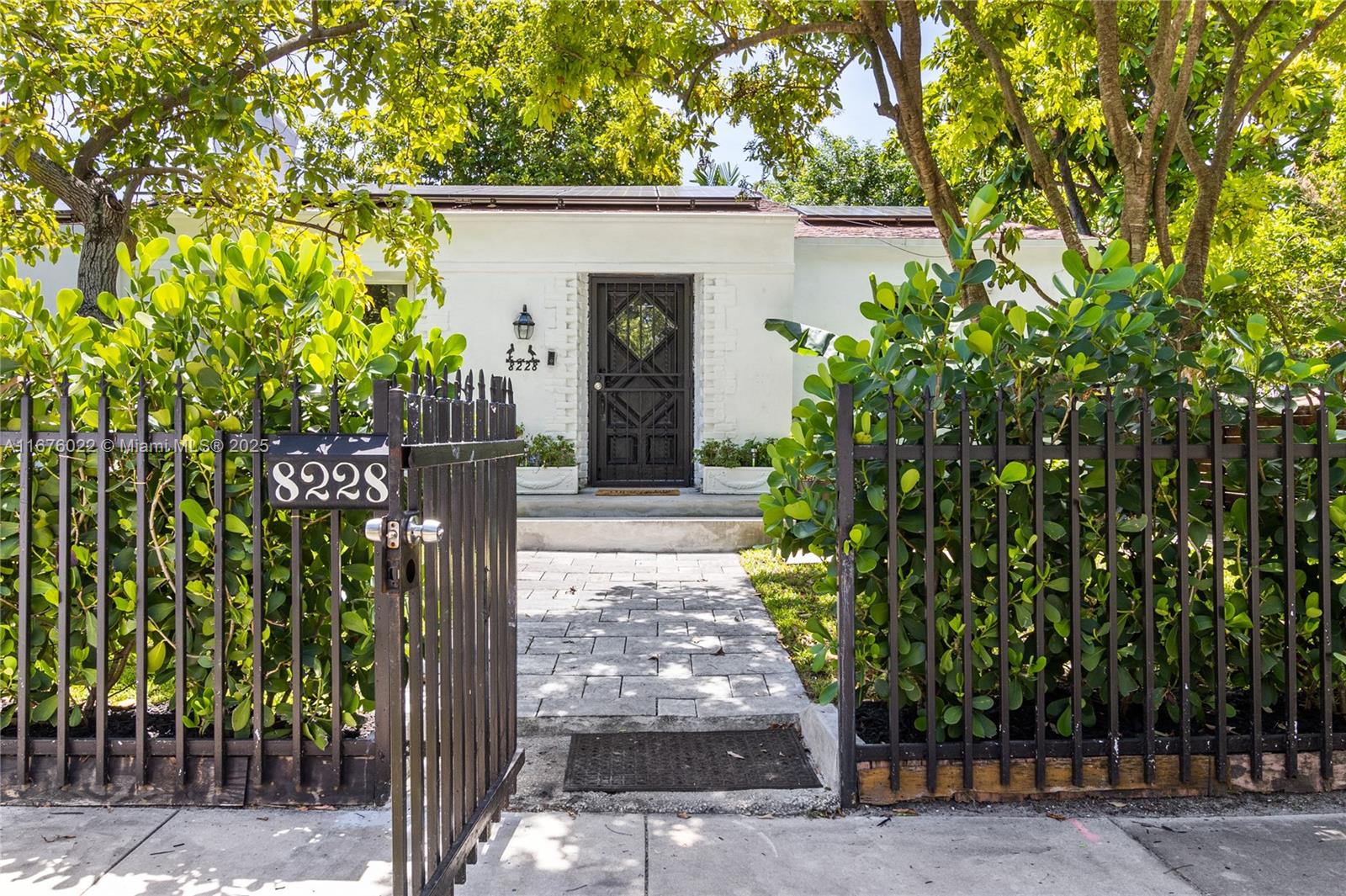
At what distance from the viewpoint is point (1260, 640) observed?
3.15 m

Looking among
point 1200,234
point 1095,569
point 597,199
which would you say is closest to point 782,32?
point 1200,234

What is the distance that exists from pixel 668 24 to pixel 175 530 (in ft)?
19.1

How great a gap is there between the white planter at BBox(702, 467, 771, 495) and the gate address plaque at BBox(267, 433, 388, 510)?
8.16 meters

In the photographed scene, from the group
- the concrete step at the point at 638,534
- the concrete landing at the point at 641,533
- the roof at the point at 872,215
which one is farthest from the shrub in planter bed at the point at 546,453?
the roof at the point at 872,215

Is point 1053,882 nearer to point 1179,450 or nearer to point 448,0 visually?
point 1179,450

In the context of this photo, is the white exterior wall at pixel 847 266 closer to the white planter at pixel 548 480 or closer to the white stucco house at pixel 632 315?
the white stucco house at pixel 632 315

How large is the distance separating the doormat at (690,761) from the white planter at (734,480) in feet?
21.3

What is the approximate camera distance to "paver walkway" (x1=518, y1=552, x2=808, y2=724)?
4.12 metres

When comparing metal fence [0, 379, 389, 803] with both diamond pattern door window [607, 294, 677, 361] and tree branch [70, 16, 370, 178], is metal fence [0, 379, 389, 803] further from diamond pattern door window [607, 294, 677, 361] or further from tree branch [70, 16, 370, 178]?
diamond pattern door window [607, 294, 677, 361]

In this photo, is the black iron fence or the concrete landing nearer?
the black iron fence

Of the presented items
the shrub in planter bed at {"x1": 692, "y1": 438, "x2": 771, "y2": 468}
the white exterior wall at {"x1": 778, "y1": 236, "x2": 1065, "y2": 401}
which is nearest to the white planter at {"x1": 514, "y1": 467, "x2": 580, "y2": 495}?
the shrub in planter bed at {"x1": 692, "y1": 438, "x2": 771, "y2": 468}

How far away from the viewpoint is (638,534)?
908 centimetres

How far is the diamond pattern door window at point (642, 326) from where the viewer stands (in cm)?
1117

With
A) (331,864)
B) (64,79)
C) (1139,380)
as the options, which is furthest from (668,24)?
(331,864)
